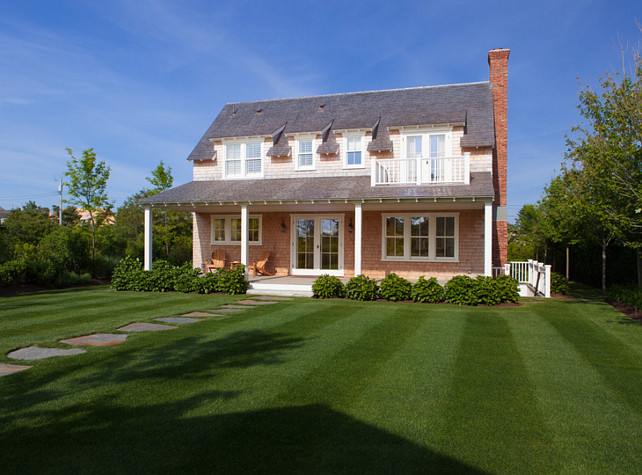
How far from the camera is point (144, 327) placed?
7914 mm

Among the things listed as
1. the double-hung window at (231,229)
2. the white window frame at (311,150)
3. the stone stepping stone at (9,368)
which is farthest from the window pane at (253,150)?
the stone stepping stone at (9,368)

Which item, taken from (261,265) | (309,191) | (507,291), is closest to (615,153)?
(507,291)

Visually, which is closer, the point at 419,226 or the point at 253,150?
the point at 419,226

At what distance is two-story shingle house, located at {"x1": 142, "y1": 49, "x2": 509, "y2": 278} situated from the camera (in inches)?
579

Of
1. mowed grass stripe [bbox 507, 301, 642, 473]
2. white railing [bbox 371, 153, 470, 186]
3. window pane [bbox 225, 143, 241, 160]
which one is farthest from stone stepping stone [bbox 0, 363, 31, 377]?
window pane [bbox 225, 143, 241, 160]

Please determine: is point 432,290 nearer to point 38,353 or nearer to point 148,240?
point 38,353

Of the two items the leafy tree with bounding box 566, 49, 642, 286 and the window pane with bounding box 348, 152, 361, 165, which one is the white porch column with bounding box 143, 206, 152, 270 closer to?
the window pane with bounding box 348, 152, 361, 165

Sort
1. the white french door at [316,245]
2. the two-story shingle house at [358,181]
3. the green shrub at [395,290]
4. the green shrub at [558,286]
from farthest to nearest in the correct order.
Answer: the white french door at [316,245]
the green shrub at [558,286]
the two-story shingle house at [358,181]
the green shrub at [395,290]

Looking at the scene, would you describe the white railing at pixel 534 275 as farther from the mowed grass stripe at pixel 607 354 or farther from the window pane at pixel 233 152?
the window pane at pixel 233 152

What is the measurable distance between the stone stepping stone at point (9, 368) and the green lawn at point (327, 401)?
0.45 feet

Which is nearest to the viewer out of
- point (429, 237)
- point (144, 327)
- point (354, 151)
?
point (144, 327)

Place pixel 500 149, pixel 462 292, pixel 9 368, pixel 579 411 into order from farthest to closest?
pixel 500 149 < pixel 462 292 < pixel 9 368 < pixel 579 411

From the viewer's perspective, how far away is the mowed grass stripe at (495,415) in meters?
3.24

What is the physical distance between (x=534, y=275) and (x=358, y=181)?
725cm
